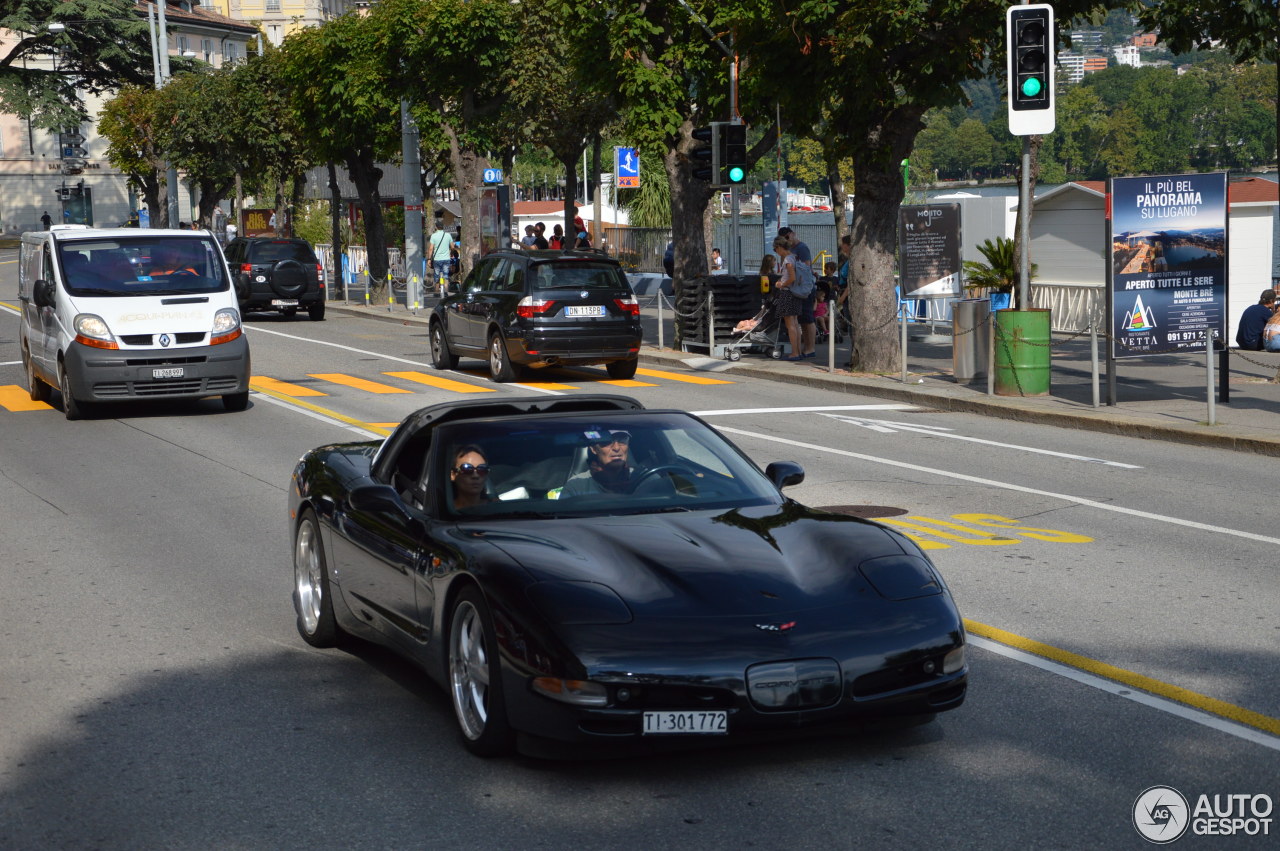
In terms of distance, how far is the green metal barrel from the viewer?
19156 millimetres

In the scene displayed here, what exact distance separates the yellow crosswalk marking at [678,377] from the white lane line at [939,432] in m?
4.61

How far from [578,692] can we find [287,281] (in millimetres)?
33467

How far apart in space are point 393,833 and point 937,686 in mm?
2001

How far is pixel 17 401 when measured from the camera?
808 inches

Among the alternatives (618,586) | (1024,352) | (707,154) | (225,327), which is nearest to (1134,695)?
(618,586)

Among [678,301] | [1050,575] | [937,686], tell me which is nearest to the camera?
[937,686]

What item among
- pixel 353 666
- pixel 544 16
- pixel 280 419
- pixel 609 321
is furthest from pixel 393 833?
pixel 544 16

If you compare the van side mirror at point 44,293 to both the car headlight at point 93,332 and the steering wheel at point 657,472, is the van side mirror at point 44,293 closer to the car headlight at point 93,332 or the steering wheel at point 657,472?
the car headlight at point 93,332

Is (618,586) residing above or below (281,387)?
above

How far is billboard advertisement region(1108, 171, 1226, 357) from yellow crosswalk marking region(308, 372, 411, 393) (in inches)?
376

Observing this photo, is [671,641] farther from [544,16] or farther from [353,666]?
[544,16]

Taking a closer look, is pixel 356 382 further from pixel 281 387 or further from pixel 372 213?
pixel 372 213

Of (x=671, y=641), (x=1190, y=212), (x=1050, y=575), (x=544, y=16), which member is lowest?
(x=1050, y=575)

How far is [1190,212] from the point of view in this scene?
695 inches
